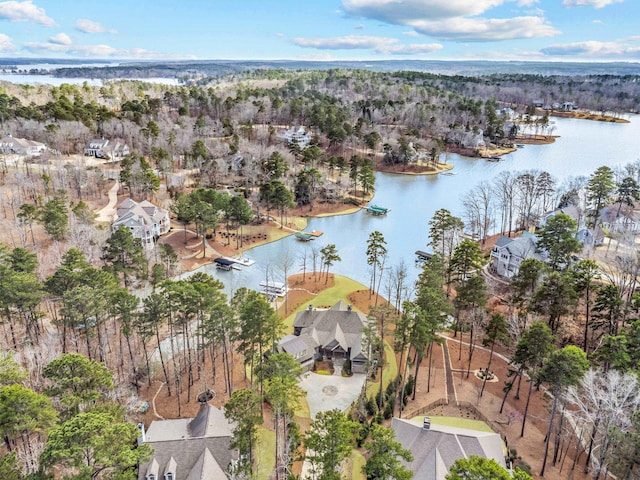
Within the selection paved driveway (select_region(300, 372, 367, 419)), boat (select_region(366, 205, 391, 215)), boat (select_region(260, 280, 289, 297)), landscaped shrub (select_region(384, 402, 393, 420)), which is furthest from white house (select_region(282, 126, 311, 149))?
landscaped shrub (select_region(384, 402, 393, 420))

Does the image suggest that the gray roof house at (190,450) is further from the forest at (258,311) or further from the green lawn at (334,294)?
the green lawn at (334,294)

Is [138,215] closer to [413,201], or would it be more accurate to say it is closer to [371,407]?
[371,407]

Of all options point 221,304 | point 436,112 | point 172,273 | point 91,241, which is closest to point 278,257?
point 172,273

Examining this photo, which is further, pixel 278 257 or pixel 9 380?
pixel 278 257

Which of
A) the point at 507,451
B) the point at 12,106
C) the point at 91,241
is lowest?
the point at 507,451

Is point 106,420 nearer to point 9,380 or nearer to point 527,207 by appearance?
point 9,380

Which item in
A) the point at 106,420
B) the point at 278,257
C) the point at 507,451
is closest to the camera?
the point at 106,420
